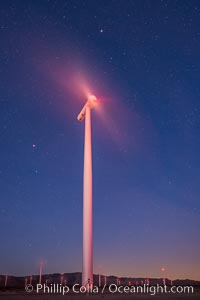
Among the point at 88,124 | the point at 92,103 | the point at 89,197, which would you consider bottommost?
the point at 89,197

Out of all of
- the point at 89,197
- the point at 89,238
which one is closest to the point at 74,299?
the point at 89,238

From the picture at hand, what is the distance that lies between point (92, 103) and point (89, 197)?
18.8 meters

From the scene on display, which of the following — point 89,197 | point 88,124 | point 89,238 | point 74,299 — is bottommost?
point 74,299

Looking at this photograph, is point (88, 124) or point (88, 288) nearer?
point (88, 288)

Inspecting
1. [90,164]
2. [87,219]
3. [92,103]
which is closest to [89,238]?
[87,219]

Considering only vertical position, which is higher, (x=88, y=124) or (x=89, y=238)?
(x=88, y=124)

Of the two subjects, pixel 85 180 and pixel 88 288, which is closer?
pixel 88 288

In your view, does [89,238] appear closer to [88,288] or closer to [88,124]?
[88,288]

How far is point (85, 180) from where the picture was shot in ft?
179

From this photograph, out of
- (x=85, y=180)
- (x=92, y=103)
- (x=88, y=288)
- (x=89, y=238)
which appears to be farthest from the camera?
(x=92, y=103)

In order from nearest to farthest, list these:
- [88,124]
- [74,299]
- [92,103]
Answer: [74,299]
[88,124]
[92,103]

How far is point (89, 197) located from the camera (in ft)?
174

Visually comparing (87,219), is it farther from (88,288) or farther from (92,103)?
(92,103)

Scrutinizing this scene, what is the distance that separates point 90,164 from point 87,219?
859 cm
